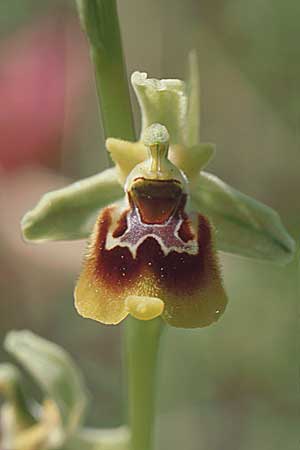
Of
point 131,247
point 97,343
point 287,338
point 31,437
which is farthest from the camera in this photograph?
point 97,343

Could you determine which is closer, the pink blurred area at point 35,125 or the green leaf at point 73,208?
the green leaf at point 73,208

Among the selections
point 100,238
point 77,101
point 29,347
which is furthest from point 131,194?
point 77,101

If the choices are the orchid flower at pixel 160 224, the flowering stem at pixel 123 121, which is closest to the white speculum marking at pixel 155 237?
the orchid flower at pixel 160 224

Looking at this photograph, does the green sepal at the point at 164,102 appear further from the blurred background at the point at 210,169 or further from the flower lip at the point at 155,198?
the blurred background at the point at 210,169

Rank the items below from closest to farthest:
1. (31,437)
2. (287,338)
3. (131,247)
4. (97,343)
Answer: (131,247) < (31,437) < (287,338) < (97,343)

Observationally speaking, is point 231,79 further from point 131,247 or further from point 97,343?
point 131,247

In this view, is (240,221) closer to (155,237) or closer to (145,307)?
(155,237)

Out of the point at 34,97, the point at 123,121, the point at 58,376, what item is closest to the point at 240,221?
the point at 123,121
